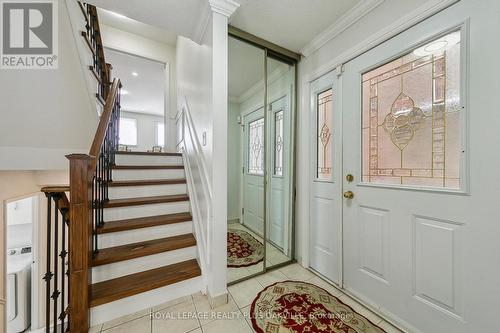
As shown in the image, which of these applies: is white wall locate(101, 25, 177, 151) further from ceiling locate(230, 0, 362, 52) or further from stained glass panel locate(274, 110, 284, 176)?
ceiling locate(230, 0, 362, 52)

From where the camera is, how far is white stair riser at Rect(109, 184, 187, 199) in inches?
83.4

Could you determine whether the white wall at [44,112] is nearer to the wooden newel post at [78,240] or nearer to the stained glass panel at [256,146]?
the wooden newel post at [78,240]

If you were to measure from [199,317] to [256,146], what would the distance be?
6.35 ft

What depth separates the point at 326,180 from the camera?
6.30 feet

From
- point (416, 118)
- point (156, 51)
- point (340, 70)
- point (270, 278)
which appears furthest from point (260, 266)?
point (156, 51)

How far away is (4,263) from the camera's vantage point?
1980 millimetres

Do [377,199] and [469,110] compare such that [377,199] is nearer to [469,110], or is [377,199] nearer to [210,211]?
[469,110]

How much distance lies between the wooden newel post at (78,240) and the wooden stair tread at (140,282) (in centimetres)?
10

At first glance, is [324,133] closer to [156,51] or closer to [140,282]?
[140,282]

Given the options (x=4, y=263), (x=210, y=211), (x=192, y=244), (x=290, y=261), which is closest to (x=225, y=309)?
(x=192, y=244)

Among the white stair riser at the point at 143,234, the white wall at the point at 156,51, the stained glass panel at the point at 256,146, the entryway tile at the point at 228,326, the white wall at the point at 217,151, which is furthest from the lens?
the white wall at the point at 156,51

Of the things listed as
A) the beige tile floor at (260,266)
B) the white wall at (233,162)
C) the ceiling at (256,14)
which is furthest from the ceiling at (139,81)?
the beige tile floor at (260,266)

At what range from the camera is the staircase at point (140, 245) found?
148 centimetres

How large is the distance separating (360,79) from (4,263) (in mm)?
3884
